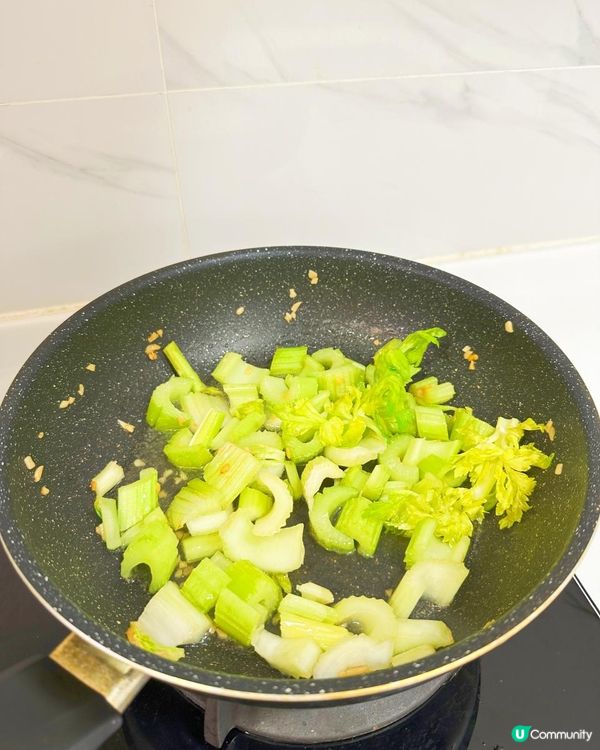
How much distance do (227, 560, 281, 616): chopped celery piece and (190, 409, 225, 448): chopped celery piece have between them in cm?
20

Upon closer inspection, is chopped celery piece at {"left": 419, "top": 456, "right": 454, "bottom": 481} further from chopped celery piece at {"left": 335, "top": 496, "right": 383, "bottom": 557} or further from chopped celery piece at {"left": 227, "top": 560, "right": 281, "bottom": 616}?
chopped celery piece at {"left": 227, "top": 560, "right": 281, "bottom": 616}

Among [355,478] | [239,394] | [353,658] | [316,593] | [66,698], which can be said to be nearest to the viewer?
[66,698]

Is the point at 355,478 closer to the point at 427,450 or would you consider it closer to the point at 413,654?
the point at 427,450

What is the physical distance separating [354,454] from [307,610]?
0.23 meters

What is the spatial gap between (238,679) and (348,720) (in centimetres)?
20

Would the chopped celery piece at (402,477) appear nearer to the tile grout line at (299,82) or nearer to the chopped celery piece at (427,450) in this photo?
the chopped celery piece at (427,450)

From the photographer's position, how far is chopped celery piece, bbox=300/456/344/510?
94 cm

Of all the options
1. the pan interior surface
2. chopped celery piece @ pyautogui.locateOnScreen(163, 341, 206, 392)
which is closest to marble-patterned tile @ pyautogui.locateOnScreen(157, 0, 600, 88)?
the pan interior surface

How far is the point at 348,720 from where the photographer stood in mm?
749

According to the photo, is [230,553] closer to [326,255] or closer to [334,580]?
[334,580]

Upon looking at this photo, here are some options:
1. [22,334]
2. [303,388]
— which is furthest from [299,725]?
[22,334]

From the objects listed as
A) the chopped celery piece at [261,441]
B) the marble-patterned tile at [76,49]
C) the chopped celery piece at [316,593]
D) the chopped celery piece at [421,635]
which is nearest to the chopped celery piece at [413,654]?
the chopped celery piece at [421,635]

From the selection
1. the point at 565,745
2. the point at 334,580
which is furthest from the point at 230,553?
the point at 565,745

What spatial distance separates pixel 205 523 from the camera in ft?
2.94
